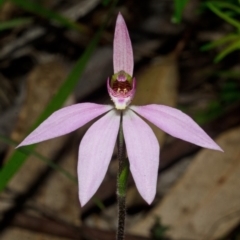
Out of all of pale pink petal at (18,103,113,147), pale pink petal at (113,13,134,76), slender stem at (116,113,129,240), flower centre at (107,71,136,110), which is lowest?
slender stem at (116,113,129,240)

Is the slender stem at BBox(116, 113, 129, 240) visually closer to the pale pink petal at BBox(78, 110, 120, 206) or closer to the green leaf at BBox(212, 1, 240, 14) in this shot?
the pale pink petal at BBox(78, 110, 120, 206)

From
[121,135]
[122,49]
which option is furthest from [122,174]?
[122,49]

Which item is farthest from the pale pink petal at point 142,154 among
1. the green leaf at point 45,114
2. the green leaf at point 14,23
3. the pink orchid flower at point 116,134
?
the green leaf at point 14,23

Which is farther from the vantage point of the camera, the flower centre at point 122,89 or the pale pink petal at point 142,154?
the flower centre at point 122,89

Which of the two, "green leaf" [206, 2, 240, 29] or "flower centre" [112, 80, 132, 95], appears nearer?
"flower centre" [112, 80, 132, 95]

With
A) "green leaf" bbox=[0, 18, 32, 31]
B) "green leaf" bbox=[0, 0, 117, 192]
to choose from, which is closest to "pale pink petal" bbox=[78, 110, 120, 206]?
"green leaf" bbox=[0, 0, 117, 192]

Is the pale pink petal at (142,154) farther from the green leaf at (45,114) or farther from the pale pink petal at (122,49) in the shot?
the green leaf at (45,114)

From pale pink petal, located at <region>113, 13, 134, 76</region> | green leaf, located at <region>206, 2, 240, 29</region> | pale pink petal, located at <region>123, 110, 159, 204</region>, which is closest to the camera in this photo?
pale pink petal, located at <region>123, 110, 159, 204</region>

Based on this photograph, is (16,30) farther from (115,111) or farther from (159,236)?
(115,111)
